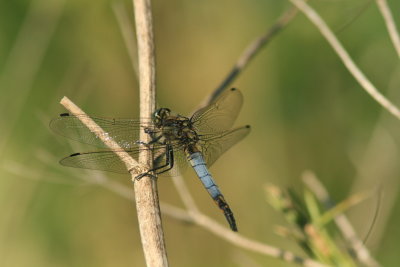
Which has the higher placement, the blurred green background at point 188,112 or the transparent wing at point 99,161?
the blurred green background at point 188,112

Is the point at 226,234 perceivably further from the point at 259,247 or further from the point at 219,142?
the point at 219,142

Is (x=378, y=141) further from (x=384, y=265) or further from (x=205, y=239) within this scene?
(x=205, y=239)

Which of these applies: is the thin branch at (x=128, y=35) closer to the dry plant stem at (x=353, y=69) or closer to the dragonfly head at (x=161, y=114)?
the dragonfly head at (x=161, y=114)

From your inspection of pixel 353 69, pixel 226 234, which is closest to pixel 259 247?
pixel 226 234

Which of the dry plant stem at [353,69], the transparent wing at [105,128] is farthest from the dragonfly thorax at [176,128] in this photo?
the dry plant stem at [353,69]

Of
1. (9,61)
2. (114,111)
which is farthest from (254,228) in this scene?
(9,61)

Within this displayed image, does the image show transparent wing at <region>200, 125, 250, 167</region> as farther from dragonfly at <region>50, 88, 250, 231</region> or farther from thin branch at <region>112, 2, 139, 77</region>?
thin branch at <region>112, 2, 139, 77</region>

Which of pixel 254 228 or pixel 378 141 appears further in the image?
pixel 254 228
